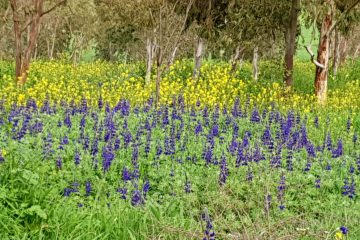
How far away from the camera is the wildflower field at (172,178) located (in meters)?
4.59

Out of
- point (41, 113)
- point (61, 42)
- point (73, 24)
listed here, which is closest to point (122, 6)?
point (41, 113)

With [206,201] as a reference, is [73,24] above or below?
above

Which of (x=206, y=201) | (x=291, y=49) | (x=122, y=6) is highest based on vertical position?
(x=122, y=6)

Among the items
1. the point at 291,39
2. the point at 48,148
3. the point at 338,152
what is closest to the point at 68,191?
the point at 48,148

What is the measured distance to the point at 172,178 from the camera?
20.3 ft

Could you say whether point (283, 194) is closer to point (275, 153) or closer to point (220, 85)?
point (275, 153)

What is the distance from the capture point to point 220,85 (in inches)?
591

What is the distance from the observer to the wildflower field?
4594mm

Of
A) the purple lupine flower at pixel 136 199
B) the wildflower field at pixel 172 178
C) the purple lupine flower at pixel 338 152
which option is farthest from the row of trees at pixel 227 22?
the purple lupine flower at pixel 136 199

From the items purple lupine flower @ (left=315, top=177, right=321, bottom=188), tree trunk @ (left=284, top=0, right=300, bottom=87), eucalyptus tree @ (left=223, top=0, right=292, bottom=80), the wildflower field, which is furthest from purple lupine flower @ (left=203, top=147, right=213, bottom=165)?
eucalyptus tree @ (left=223, top=0, right=292, bottom=80)

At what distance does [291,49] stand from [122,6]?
6305 mm

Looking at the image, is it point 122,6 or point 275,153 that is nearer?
point 275,153

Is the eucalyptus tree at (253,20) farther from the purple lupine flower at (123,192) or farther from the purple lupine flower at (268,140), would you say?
the purple lupine flower at (123,192)

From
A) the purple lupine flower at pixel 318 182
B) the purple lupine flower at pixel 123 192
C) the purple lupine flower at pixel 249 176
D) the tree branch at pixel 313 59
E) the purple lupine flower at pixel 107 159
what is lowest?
the purple lupine flower at pixel 123 192
